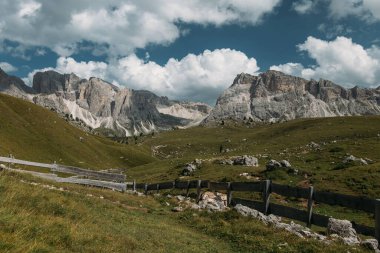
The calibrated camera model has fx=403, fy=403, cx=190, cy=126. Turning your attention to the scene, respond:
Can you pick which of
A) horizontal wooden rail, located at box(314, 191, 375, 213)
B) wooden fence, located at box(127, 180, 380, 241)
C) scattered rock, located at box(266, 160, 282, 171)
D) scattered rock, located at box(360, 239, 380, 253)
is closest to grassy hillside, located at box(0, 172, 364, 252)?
scattered rock, located at box(360, 239, 380, 253)

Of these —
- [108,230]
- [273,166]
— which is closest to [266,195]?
[108,230]

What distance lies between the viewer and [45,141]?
94625 millimetres

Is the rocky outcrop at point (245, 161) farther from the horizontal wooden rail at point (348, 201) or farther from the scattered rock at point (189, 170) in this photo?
the horizontal wooden rail at point (348, 201)

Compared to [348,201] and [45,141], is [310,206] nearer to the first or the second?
[348,201]

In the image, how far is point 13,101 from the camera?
351 feet

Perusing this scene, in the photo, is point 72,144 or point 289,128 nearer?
point 72,144

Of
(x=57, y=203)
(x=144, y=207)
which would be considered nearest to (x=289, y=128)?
(x=144, y=207)

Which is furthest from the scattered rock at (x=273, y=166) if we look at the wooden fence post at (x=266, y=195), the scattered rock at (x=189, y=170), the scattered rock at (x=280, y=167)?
the wooden fence post at (x=266, y=195)

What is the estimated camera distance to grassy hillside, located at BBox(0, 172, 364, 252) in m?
8.90

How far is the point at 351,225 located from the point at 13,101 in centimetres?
10520

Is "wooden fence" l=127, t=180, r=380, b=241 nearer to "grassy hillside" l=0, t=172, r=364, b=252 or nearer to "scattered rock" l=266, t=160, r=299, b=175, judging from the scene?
"grassy hillside" l=0, t=172, r=364, b=252

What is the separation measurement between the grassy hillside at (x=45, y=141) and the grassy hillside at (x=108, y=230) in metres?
61.1

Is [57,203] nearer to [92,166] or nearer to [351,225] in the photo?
[351,225]

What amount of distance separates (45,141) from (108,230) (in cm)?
8607
